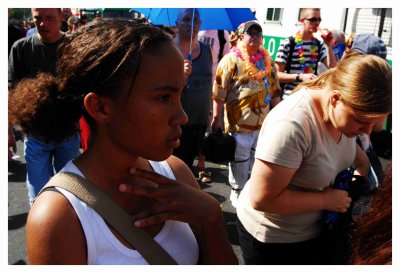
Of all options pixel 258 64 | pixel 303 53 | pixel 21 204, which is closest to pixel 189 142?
pixel 258 64

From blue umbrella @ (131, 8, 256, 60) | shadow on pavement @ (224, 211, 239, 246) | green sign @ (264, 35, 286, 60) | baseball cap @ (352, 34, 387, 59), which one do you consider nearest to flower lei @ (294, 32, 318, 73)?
baseball cap @ (352, 34, 387, 59)

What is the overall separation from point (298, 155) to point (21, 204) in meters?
3.07

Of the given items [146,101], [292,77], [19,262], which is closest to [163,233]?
[146,101]

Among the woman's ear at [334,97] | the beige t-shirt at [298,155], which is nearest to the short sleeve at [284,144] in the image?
the beige t-shirt at [298,155]

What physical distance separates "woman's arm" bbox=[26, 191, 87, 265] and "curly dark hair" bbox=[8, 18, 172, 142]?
0.97ft

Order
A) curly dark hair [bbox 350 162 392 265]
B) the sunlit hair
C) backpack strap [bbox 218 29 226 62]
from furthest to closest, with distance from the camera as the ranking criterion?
backpack strap [bbox 218 29 226 62] < the sunlit hair < curly dark hair [bbox 350 162 392 265]

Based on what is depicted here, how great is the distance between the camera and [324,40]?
155 inches

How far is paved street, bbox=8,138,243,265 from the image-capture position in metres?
2.91

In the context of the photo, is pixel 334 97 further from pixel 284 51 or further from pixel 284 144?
pixel 284 51

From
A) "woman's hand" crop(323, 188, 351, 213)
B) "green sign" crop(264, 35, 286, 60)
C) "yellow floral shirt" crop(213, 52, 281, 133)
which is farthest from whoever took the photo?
"green sign" crop(264, 35, 286, 60)

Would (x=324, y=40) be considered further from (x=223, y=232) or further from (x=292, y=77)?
(x=223, y=232)

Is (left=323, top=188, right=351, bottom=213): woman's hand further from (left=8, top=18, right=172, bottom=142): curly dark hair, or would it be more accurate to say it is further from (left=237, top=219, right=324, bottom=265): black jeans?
(left=8, top=18, right=172, bottom=142): curly dark hair

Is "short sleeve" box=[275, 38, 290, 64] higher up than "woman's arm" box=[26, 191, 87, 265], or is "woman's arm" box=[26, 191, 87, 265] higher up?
"short sleeve" box=[275, 38, 290, 64]

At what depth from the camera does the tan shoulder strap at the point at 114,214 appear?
3.40ft
